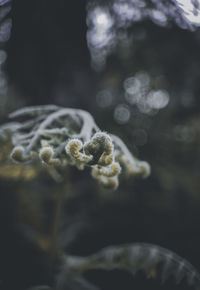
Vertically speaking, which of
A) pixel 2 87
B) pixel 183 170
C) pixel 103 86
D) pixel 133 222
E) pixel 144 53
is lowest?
pixel 133 222

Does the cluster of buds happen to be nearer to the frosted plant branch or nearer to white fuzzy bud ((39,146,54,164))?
the frosted plant branch

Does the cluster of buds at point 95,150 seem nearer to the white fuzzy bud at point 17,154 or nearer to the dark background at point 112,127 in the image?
the white fuzzy bud at point 17,154

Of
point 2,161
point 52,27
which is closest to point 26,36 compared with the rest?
point 52,27

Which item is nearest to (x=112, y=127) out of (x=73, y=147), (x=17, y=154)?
(x=17, y=154)

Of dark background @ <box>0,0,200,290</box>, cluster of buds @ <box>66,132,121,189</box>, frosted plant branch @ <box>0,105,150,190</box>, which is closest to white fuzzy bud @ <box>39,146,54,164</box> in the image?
frosted plant branch @ <box>0,105,150,190</box>

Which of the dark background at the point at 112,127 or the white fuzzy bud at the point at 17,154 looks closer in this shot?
the white fuzzy bud at the point at 17,154

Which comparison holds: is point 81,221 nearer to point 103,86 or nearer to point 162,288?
point 162,288

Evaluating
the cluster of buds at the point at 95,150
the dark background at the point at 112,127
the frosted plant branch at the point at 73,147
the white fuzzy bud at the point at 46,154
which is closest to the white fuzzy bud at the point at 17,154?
the frosted plant branch at the point at 73,147

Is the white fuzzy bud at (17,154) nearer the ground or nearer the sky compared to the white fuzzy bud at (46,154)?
nearer the ground

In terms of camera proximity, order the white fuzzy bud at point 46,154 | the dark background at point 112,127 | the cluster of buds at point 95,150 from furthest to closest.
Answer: the dark background at point 112,127, the white fuzzy bud at point 46,154, the cluster of buds at point 95,150
